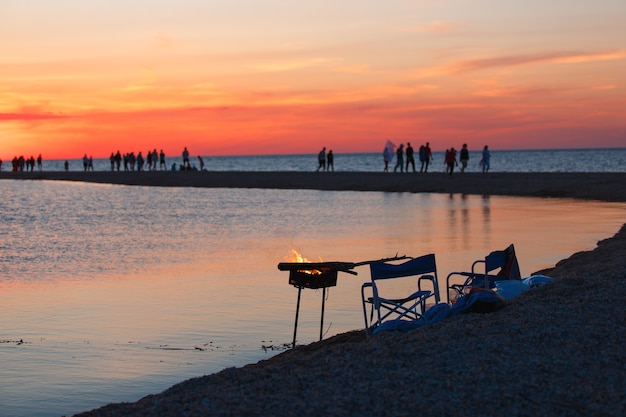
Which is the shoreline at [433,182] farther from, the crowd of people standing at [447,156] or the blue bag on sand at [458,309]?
the blue bag on sand at [458,309]

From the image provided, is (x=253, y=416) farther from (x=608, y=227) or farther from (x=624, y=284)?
(x=608, y=227)

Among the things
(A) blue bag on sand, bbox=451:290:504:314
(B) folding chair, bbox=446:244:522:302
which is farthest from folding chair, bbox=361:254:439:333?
(B) folding chair, bbox=446:244:522:302

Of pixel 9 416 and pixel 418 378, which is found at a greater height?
pixel 418 378

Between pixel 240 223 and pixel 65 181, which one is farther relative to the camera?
pixel 65 181

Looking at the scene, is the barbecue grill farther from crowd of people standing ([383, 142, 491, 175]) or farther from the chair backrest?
crowd of people standing ([383, 142, 491, 175])

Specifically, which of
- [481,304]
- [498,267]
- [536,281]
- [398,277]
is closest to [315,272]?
[398,277]

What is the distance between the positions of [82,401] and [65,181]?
57.5m

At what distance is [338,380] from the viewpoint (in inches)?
237

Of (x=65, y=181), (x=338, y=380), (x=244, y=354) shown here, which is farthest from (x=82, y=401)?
(x=65, y=181)

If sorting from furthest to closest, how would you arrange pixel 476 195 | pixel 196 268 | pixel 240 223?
pixel 476 195
pixel 240 223
pixel 196 268

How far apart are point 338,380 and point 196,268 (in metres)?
9.08

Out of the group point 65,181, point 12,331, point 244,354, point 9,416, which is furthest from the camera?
point 65,181

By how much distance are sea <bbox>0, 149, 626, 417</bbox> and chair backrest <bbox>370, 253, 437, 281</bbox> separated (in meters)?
1.05

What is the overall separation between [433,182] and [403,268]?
1224 inches
